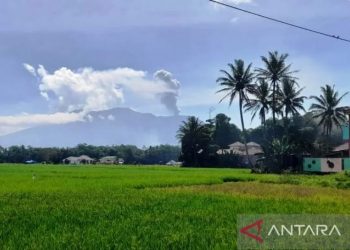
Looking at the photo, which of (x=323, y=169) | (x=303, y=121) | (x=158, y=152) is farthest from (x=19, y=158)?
(x=323, y=169)

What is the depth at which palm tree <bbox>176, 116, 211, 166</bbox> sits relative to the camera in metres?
59.1

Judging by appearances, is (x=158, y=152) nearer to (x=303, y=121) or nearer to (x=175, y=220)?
(x=303, y=121)

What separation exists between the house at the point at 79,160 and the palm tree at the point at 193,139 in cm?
3852

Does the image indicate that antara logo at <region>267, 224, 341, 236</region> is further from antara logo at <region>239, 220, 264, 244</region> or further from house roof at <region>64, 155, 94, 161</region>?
house roof at <region>64, 155, 94, 161</region>

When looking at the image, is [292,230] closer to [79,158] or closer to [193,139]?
[193,139]

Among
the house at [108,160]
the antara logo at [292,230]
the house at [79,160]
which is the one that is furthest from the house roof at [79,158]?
the antara logo at [292,230]

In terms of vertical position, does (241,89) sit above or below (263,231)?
above

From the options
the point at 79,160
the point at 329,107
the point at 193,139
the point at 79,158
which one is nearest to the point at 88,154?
the point at 79,158

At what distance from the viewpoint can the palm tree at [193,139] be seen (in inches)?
2328

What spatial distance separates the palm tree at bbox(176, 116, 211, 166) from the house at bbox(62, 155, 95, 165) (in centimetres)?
3852

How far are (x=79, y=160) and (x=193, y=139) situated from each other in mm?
44921

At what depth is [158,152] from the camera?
104 m

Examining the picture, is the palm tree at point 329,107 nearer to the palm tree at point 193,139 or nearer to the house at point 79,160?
the palm tree at point 193,139

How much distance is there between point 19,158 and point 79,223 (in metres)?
92.6
